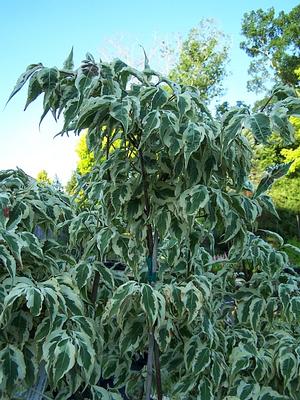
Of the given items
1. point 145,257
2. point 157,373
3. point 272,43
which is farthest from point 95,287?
point 272,43

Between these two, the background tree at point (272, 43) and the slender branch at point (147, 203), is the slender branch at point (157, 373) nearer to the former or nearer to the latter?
the slender branch at point (147, 203)

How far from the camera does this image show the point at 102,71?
1.16m

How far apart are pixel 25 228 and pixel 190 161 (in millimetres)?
452

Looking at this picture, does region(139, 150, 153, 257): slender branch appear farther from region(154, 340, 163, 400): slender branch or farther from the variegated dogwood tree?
region(154, 340, 163, 400): slender branch

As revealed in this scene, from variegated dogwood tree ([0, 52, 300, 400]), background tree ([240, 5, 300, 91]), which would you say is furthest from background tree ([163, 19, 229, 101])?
variegated dogwood tree ([0, 52, 300, 400])

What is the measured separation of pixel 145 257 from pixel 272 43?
1880cm

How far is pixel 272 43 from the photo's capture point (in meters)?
18.6

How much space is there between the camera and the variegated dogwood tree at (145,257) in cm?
106

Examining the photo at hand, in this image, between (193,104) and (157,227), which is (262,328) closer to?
(157,227)

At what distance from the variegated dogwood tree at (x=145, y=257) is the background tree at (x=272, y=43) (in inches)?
675

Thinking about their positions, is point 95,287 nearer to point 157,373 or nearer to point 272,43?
point 157,373

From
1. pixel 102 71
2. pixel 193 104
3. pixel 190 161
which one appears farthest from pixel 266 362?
pixel 102 71

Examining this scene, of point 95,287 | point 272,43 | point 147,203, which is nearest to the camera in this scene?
point 147,203

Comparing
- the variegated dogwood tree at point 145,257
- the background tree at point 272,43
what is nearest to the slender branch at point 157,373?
the variegated dogwood tree at point 145,257
